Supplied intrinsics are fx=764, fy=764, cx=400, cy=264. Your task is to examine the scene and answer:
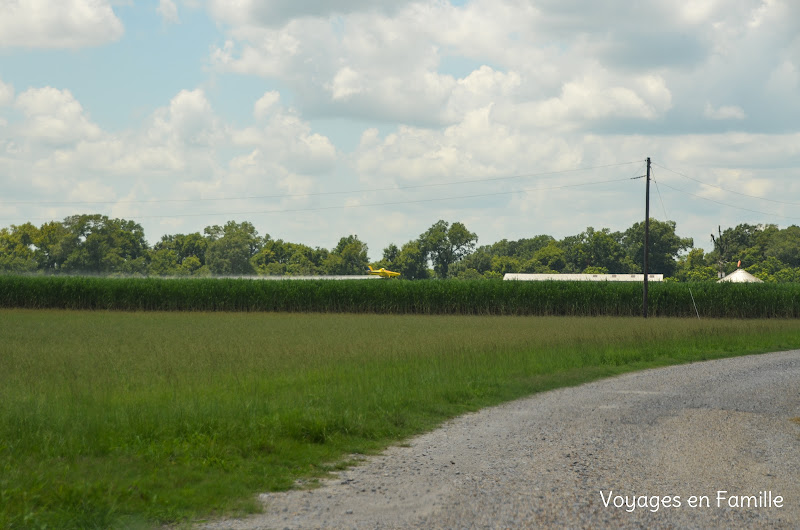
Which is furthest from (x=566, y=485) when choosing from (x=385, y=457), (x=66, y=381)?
(x=66, y=381)

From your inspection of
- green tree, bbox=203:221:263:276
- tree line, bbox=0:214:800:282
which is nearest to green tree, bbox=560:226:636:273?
tree line, bbox=0:214:800:282

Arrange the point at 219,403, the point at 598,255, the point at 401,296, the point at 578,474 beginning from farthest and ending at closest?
the point at 598,255 → the point at 401,296 → the point at 219,403 → the point at 578,474

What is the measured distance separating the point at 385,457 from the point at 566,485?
2.48 meters

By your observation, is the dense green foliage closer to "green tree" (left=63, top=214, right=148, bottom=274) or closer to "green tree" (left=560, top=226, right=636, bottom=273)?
"green tree" (left=63, top=214, right=148, bottom=274)

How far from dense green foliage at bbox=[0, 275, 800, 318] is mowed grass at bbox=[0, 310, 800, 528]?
25.5 meters

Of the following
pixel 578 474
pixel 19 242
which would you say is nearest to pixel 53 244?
pixel 19 242

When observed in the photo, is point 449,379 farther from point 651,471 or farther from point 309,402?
point 651,471

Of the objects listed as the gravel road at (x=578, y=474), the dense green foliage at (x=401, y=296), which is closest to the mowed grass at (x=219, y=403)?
the gravel road at (x=578, y=474)

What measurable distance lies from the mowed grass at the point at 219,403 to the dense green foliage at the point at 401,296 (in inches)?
1003

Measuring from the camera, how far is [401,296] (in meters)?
54.1

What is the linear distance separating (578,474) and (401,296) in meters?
45.8

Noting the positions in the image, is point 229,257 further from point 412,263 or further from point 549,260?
→ point 549,260

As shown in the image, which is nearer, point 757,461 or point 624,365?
point 757,461

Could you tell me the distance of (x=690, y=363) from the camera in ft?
72.2
